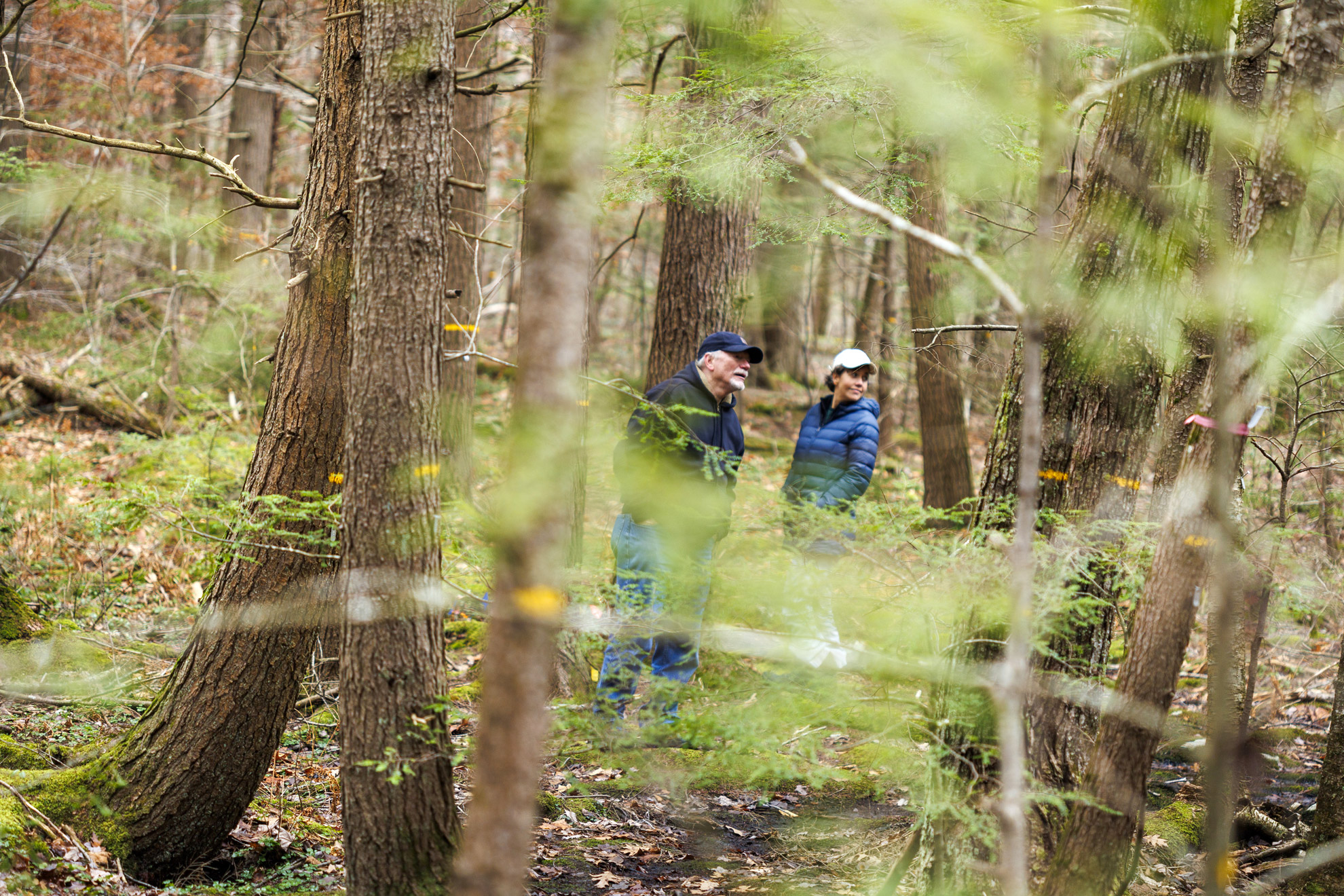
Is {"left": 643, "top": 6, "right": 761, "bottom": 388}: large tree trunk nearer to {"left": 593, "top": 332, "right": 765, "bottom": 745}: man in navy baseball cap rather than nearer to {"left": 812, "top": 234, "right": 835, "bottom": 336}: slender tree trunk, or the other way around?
{"left": 593, "top": 332, "right": 765, "bottom": 745}: man in navy baseball cap

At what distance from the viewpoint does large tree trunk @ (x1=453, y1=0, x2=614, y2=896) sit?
2.31 meters

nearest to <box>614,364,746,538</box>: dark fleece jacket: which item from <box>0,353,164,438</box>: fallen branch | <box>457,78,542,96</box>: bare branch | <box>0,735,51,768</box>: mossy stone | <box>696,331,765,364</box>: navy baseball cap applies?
<box>696,331,765,364</box>: navy baseball cap

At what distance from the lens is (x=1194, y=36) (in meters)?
3.72

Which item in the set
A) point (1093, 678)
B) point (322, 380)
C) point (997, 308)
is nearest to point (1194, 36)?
point (1093, 678)

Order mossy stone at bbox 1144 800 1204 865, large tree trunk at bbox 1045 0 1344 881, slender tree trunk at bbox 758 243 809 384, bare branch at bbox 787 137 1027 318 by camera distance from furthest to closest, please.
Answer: slender tree trunk at bbox 758 243 809 384 < mossy stone at bbox 1144 800 1204 865 < large tree trunk at bbox 1045 0 1344 881 < bare branch at bbox 787 137 1027 318

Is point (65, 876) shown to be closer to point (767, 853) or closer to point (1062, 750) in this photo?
point (767, 853)

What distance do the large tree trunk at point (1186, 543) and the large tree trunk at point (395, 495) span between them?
7.88 feet

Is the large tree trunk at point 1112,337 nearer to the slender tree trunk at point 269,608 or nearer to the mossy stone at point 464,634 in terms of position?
the slender tree trunk at point 269,608

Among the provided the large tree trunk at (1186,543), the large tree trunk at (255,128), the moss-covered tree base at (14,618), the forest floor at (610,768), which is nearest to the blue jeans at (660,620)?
→ the forest floor at (610,768)

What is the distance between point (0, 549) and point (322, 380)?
3849mm

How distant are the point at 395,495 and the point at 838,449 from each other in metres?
3.98

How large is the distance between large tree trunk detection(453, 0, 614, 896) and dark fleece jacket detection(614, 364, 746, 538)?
1.90 m

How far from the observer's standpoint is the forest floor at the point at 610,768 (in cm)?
353

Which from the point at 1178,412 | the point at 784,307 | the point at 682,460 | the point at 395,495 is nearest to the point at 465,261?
the point at 682,460
